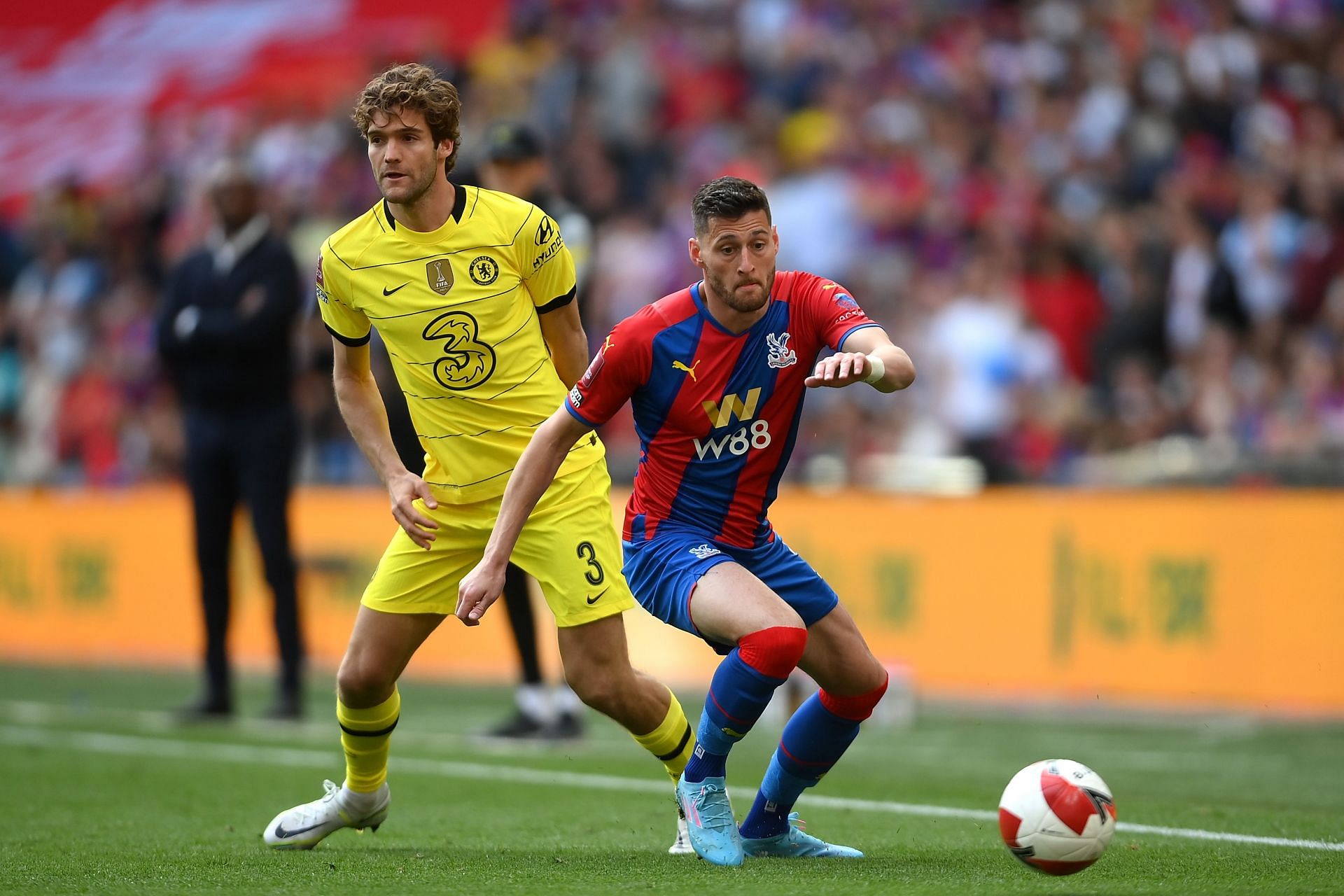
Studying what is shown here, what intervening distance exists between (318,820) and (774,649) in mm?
1815

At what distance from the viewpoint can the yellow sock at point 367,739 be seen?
6.37 meters

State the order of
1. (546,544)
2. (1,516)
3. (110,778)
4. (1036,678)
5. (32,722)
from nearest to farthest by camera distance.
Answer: (546,544) → (110,778) → (32,722) → (1036,678) → (1,516)

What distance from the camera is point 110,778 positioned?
8477 millimetres

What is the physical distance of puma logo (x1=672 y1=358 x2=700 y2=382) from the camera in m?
6.01

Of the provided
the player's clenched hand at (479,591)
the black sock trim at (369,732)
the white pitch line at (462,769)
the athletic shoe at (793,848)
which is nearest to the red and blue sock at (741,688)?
the athletic shoe at (793,848)

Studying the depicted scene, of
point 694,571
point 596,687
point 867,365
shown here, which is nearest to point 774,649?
point 694,571

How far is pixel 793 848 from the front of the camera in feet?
20.2

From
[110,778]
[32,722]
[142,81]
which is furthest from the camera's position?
[142,81]

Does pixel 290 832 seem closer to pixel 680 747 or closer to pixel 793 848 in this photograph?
pixel 680 747

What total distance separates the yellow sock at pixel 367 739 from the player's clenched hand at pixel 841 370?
2.02 meters

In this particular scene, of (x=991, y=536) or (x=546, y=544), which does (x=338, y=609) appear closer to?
(x=991, y=536)

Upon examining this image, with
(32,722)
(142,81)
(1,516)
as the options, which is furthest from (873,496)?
(142,81)

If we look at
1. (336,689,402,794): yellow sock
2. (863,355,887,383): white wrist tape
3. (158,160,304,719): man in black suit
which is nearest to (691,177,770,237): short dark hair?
(863,355,887,383): white wrist tape

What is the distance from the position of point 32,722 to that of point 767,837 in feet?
21.1
